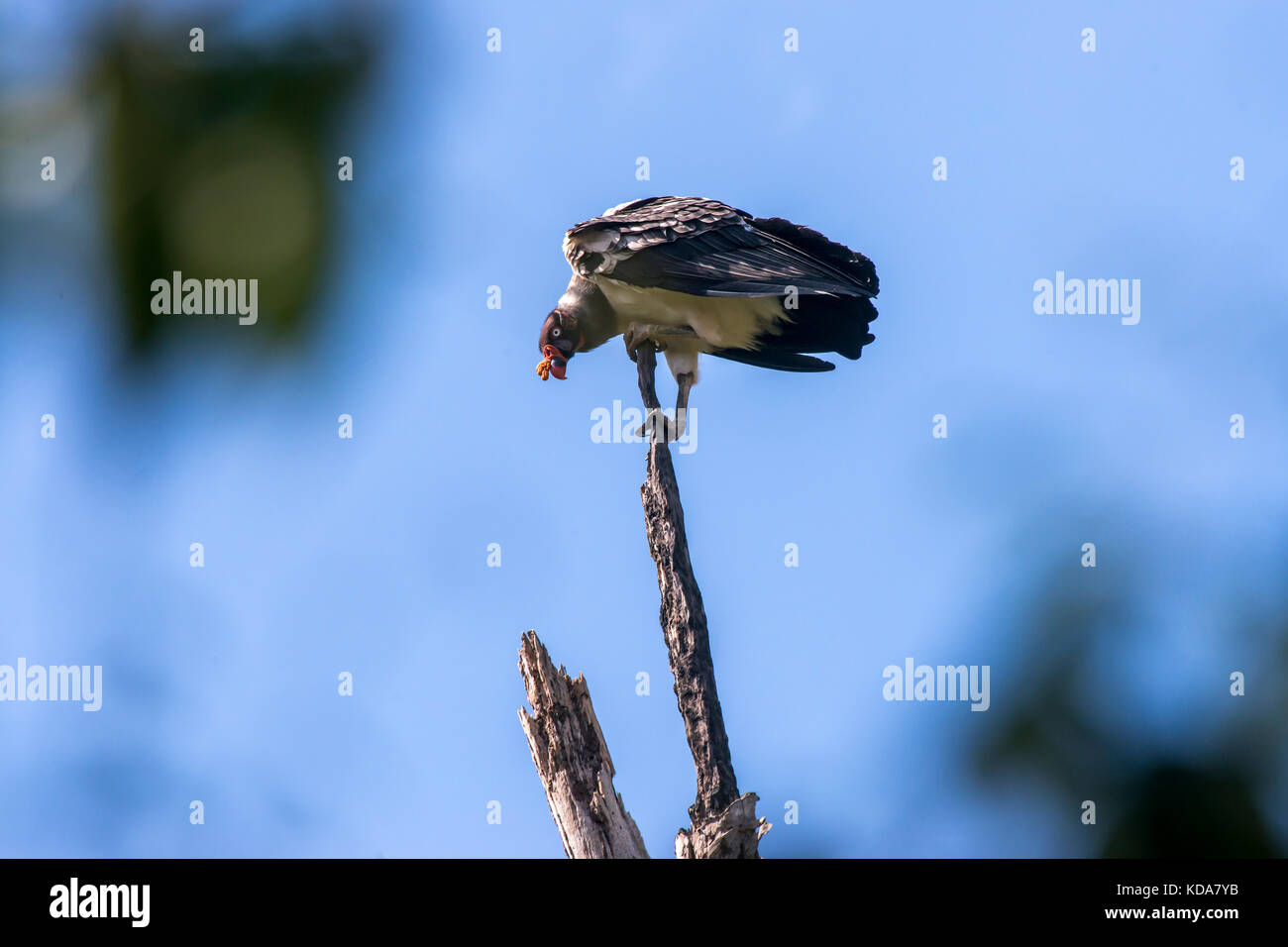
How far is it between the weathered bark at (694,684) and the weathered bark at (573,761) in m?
0.38

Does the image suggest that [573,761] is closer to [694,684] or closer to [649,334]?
[694,684]

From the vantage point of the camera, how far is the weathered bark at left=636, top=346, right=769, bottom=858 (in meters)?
7.09

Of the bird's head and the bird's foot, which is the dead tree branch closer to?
the bird's foot

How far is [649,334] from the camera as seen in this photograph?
8875 mm

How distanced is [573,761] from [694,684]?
771 mm

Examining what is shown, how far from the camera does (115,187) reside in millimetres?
6836

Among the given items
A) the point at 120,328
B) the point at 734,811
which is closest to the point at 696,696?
the point at 734,811

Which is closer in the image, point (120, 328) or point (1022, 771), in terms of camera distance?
point (120, 328)

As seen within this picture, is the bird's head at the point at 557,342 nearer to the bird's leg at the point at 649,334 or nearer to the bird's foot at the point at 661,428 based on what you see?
the bird's leg at the point at 649,334

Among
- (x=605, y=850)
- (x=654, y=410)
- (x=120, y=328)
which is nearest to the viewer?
(x=120, y=328)

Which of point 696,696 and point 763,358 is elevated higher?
point 763,358

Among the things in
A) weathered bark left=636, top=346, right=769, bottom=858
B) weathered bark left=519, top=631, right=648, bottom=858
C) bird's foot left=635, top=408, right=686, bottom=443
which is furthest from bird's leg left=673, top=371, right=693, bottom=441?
weathered bark left=519, top=631, right=648, bottom=858
